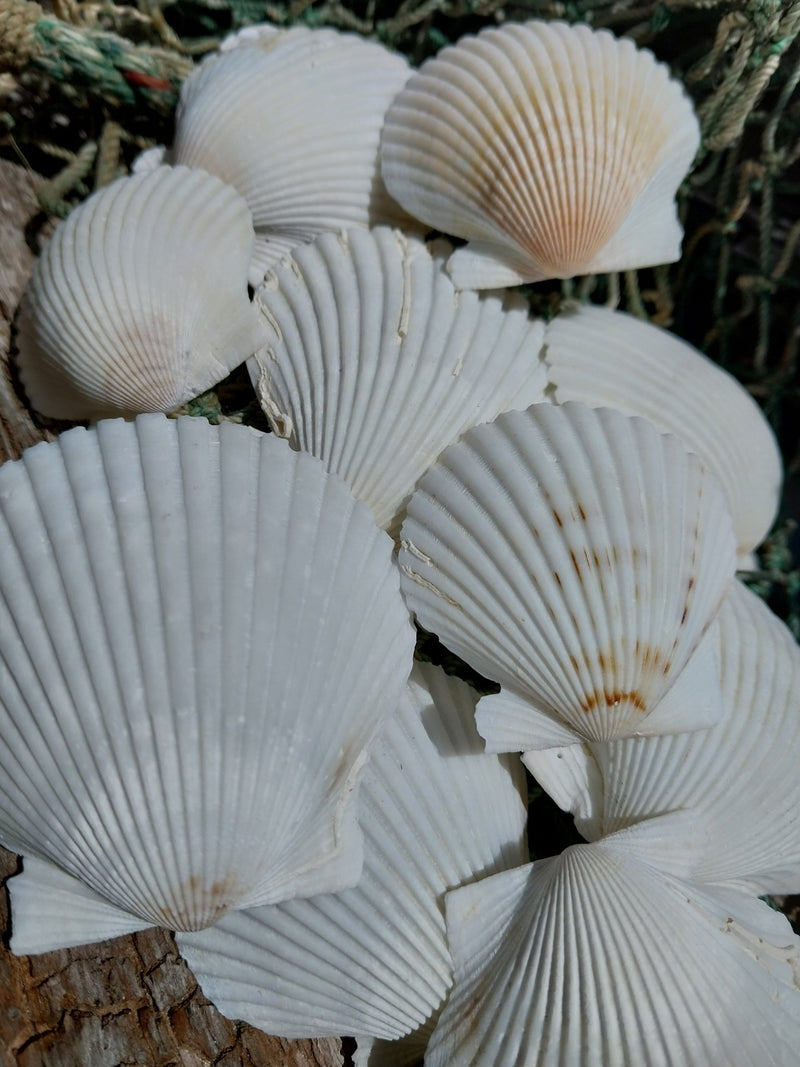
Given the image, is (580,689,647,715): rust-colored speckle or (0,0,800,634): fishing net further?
(0,0,800,634): fishing net

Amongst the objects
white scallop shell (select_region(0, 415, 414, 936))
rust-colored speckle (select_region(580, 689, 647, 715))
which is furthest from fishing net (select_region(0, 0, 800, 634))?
rust-colored speckle (select_region(580, 689, 647, 715))

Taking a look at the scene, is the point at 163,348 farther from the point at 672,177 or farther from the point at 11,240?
the point at 672,177

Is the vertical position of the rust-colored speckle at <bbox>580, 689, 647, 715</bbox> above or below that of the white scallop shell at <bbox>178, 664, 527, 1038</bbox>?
above

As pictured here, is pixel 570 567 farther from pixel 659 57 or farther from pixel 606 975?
pixel 659 57

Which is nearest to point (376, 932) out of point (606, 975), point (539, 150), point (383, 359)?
point (606, 975)

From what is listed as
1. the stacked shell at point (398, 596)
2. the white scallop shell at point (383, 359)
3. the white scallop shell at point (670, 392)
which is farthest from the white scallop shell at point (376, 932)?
the white scallop shell at point (670, 392)

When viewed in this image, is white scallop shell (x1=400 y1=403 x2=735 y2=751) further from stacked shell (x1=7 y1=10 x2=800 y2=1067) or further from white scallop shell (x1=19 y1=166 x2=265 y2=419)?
white scallop shell (x1=19 y1=166 x2=265 y2=419)

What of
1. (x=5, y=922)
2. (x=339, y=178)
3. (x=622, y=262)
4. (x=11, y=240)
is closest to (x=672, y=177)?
(x=622, y=262)
